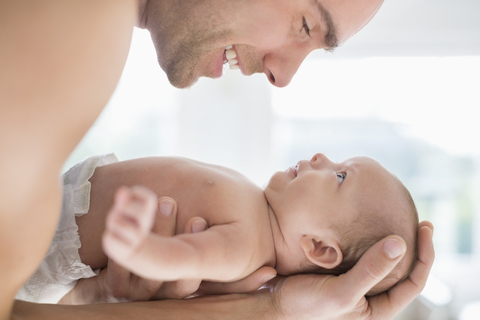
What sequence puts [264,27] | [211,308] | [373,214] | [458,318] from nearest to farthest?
[211,308], [373,214], [264,27], [458,318]

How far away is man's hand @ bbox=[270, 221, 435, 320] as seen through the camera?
3.24 ft

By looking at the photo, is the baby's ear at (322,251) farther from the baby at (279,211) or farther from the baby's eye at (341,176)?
the baby's eye at (341,176)

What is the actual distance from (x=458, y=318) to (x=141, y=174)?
3.03m

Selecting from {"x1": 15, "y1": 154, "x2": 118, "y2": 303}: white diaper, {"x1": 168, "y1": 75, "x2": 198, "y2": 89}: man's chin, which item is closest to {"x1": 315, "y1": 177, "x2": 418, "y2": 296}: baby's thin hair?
{"x1": 15, "y1": 154, "x2": 118, "y2": 303}: white diaper

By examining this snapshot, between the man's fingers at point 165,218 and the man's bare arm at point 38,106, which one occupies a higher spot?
the man's bare arm at point 38,106

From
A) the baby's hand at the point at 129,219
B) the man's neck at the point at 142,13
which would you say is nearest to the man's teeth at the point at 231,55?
the man's neck at the point at 142,13

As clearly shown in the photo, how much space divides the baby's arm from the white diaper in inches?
11.4

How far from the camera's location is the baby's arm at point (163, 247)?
0.56 meters

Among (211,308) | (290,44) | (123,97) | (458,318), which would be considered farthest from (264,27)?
(458,318)

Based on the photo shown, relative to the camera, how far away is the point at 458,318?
3221mm

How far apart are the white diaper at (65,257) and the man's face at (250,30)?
1.75ft

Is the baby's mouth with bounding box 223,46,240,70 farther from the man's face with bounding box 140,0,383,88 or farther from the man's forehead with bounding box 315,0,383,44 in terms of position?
the man's forehead with bounding box 315,0,383,44

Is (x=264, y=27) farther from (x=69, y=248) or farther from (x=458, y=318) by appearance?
(x=458, y=318)

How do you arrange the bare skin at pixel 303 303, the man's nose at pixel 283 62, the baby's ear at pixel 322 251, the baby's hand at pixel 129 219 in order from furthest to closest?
the man's nose at pixel 283 62 < the baby's ear at pixel 322 251 < the bare skin at pixel 303 303 < the baby's hand at pixel 129 219
